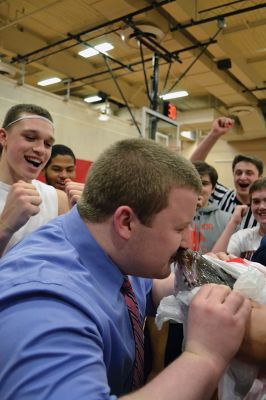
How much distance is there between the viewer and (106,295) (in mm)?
838

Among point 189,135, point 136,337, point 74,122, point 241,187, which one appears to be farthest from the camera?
point 189,135

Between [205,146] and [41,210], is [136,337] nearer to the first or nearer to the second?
[41,210]

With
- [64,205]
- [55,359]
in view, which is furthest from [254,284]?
[64,205]

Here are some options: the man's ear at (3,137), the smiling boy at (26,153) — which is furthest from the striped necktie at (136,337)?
the man's ear at (3,137)

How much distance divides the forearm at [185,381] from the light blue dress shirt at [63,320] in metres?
0.07

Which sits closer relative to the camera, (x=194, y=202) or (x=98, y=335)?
(x=98, y=335)

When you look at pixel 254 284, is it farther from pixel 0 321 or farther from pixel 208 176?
pixel 208 176

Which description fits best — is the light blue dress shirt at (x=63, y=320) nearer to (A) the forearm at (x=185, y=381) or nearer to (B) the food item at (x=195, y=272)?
(A) the forearm at (x=185, y=381)

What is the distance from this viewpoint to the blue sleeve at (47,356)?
548 millimetres

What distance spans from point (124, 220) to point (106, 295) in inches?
7.2

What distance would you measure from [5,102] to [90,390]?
5.41 meters

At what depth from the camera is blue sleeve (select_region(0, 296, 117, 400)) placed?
1.80 feet

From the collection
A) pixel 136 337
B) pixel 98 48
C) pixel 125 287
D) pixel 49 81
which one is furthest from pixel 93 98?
pixel 136 337

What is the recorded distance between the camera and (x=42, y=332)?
1.94ft
